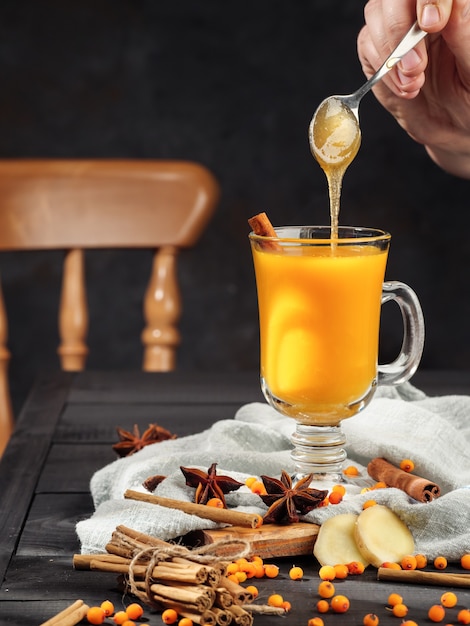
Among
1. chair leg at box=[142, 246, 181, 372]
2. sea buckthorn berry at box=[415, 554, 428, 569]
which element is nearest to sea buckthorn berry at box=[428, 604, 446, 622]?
sea buckthorn berry at box=[415, 554, 428, 569]

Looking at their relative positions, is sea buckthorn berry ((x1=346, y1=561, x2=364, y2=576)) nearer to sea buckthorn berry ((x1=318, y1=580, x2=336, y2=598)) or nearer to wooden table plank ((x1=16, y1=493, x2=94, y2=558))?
sea buckthorn berry ((x1=318, y1=580, x2=336, y2=598))

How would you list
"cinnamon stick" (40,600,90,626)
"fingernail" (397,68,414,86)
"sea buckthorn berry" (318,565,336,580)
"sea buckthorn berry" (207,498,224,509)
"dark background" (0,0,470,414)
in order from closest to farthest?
1. "cinnamon stick" (40,600,90,626)
2. "sea buckthorn berry" (318,565,336,580)
3. "sea buckthorn berry" (207,498,224,509)
4. "fingernail" (397,68,414,86)
5. "dark background" (0,0,470,414)

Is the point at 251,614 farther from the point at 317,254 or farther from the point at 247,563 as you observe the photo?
the point at 317,254

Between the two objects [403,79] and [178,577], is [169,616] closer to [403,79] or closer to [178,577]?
[178,577]

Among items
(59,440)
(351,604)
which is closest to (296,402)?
(351,604)

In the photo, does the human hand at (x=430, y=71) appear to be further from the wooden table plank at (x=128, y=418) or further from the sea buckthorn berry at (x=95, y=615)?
the sea buckthorn berry at (x=95, y=615)

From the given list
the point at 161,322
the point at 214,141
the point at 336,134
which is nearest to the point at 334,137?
the point at 336,134
